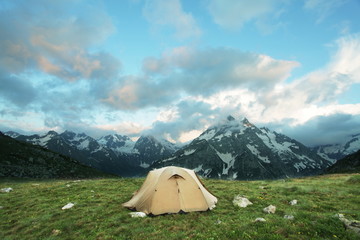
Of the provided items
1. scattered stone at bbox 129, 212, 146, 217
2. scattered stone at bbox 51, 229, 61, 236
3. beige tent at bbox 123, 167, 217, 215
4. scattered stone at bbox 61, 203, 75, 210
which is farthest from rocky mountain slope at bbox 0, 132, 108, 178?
scattered stone at bbox 129, 212, 146, 217

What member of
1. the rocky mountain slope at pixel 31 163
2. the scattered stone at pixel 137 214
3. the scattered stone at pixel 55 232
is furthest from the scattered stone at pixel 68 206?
the rocky mountain slope at pixel 31 163

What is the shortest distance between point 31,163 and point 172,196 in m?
74.1

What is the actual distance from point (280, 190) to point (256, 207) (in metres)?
10.7

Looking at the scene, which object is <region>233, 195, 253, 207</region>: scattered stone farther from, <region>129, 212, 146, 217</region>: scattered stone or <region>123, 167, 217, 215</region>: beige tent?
<region>129, 212, 146, 217</region>: scattered stone

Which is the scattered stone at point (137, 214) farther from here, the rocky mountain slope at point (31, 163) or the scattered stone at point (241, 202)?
the rocky mountain slope at point (31, 163)

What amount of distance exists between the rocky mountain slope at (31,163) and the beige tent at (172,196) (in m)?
52.0

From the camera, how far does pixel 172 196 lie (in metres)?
19.2

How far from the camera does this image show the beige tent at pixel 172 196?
18578 mm

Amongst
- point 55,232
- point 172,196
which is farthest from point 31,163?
point 172,196

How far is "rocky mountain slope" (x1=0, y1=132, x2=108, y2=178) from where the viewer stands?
60.8 metres

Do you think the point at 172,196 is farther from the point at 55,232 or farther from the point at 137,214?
the point at 55,232

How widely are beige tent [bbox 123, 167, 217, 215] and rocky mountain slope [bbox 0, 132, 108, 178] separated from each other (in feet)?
171

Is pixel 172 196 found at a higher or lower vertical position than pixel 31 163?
higher

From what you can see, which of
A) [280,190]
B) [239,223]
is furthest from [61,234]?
[280,190]
